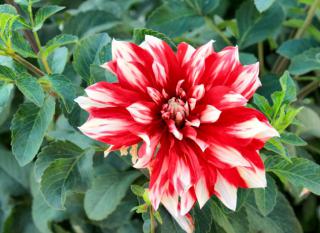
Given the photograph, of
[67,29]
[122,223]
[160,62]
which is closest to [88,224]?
[122,223]

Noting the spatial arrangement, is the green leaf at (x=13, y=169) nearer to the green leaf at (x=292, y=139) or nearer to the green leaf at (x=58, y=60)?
the green leaf at (x=58, y=60)

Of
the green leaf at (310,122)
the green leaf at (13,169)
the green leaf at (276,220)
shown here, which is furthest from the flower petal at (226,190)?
the green leaf at (13,169)

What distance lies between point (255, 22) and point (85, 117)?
0.32 m

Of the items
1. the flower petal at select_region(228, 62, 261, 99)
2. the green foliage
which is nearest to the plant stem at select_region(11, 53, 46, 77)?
the green foliage

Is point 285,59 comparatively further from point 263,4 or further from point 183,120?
point 183,120

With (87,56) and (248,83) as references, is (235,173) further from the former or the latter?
(87,56)

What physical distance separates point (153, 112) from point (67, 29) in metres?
0.39

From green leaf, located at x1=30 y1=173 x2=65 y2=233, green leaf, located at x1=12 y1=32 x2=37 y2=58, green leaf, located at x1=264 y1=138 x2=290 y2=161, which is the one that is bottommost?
green leaf, located at x1=30 y1=173 x2=65 y2=233

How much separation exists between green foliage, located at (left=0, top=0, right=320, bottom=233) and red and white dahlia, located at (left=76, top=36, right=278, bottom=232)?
0.07 m

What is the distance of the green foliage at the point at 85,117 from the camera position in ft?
1.63

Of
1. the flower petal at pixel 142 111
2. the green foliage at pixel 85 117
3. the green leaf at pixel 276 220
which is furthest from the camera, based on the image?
the green leaf at pixel 276 220

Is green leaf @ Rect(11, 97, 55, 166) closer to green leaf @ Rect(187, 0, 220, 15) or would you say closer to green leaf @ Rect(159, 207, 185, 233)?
green leaf @ Rect(159, 207, 185, 233)

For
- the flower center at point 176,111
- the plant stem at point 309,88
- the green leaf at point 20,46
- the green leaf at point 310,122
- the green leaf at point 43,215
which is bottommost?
the green leaf at point 43,215

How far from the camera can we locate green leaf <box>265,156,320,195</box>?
0.50m
